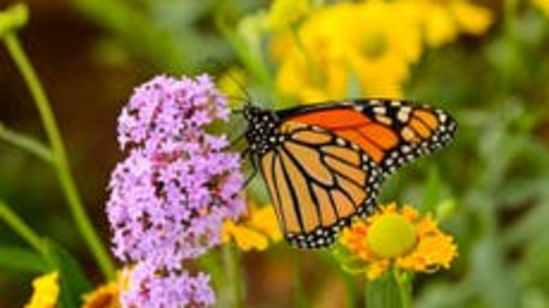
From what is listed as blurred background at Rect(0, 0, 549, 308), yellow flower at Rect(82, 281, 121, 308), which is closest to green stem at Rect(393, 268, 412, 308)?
blurred background at Rect(0, 0, 549, 308)

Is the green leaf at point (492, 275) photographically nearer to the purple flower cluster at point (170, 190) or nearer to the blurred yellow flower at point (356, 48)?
the blurred yellow flower at point (356, 48)

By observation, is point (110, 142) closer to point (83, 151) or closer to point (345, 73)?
point (83, 151)

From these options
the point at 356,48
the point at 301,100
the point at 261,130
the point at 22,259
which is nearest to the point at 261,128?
the point at 261,130

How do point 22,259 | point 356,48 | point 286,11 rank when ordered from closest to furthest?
point 22,259, point 286,11, point 356,48

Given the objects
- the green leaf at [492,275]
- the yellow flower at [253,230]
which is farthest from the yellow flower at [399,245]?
the green leaf at [492,275]

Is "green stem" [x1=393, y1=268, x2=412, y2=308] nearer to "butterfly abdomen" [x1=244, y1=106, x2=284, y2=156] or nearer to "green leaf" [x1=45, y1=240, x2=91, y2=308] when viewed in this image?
"butterfly abdomen" [x1=244, y1=106, x2=284, y2=156]

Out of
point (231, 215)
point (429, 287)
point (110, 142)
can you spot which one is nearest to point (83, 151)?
point (110, 142)

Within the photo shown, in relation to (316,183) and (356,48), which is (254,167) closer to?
(316,183)
